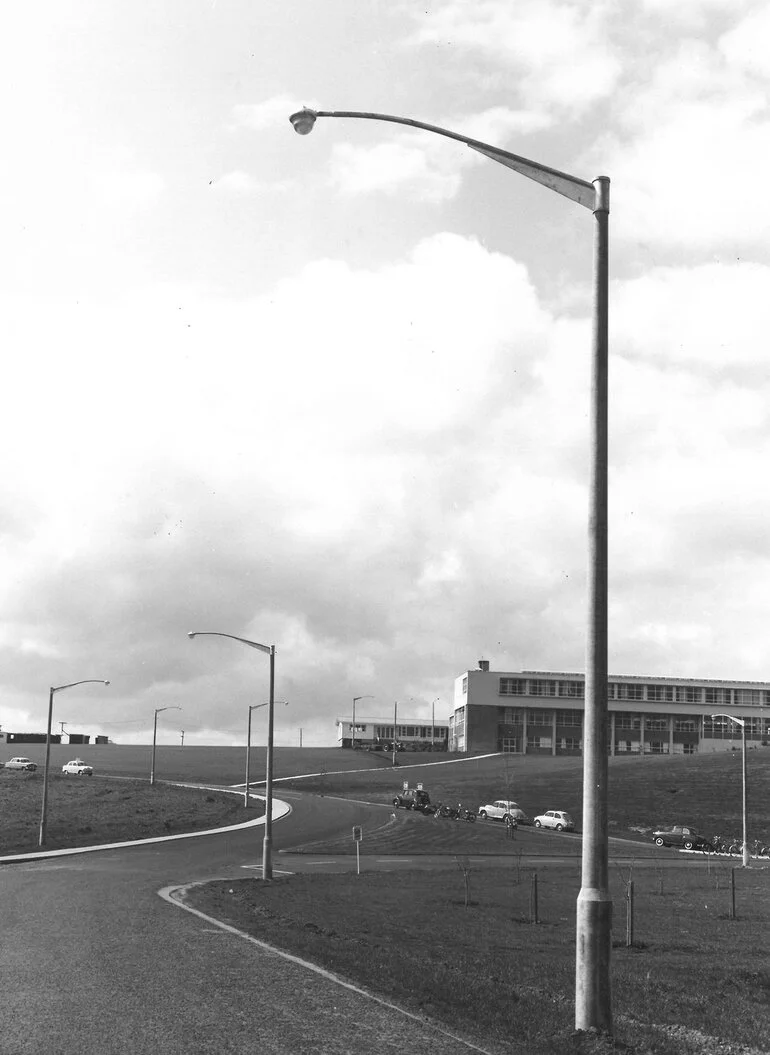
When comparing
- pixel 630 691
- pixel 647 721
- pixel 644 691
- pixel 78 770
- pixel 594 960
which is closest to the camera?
pixel 594 960

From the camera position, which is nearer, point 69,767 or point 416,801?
point 416,801

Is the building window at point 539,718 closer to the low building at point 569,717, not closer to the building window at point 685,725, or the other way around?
the low building at point 569,717

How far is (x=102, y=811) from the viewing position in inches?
3162

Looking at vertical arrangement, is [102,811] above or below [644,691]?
below

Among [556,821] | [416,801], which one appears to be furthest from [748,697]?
[556,821]

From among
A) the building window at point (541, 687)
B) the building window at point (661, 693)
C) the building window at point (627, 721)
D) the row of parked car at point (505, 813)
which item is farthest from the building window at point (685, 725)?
the row of parked car at point (505, 813)

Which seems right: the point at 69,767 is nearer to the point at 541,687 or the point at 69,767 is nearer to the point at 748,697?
the point at 541,687

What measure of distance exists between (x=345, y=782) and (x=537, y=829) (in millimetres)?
40049

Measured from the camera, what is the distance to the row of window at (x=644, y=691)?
15850 centimetres

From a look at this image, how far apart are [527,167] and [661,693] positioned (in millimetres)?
156766

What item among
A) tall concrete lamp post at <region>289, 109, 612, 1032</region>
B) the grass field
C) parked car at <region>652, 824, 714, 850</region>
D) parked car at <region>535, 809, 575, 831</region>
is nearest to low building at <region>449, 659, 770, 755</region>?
the grass field

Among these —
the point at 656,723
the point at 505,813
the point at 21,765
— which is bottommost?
the point at 21,765

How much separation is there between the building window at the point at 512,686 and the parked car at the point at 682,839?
83.8m

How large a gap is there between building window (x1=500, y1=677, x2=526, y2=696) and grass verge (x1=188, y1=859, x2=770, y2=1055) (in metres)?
118
